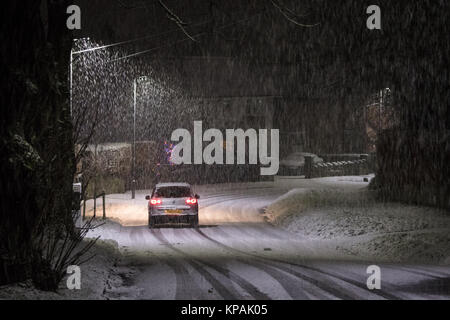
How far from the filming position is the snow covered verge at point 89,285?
9172 millimetres

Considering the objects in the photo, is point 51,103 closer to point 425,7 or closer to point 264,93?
point 425,7

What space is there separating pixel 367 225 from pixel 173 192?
6940mm

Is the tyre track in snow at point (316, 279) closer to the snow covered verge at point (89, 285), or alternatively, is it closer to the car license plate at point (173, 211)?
the snow covered verge at point (89, 285)

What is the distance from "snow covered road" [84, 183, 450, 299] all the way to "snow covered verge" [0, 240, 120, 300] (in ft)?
0.50

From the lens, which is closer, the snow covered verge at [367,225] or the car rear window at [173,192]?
the snow covered verge at [367,225]

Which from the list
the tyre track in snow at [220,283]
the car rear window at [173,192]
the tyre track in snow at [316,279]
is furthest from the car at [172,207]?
the tyre track in snow at [220,283]

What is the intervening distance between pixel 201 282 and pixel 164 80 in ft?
211

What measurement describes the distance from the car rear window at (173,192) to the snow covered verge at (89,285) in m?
7.96

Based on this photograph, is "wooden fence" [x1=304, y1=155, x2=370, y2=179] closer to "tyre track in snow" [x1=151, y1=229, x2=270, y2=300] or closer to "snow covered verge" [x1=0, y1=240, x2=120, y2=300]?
"tyre track in snow" [x1=151, y1=229, x2=270, y2=300]

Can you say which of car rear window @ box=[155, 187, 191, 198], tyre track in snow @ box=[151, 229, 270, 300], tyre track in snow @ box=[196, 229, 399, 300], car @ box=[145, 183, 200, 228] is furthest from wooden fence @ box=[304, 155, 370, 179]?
tyre track in snow @ box=[151, 229, 270, 300]

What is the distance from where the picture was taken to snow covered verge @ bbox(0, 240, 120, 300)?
917 centimetres

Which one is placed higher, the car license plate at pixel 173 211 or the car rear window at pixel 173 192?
the car rear window at pixel 173 192

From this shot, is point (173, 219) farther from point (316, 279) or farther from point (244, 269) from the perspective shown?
point (316, 279)

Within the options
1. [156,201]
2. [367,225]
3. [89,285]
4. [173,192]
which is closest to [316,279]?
[89,285]
